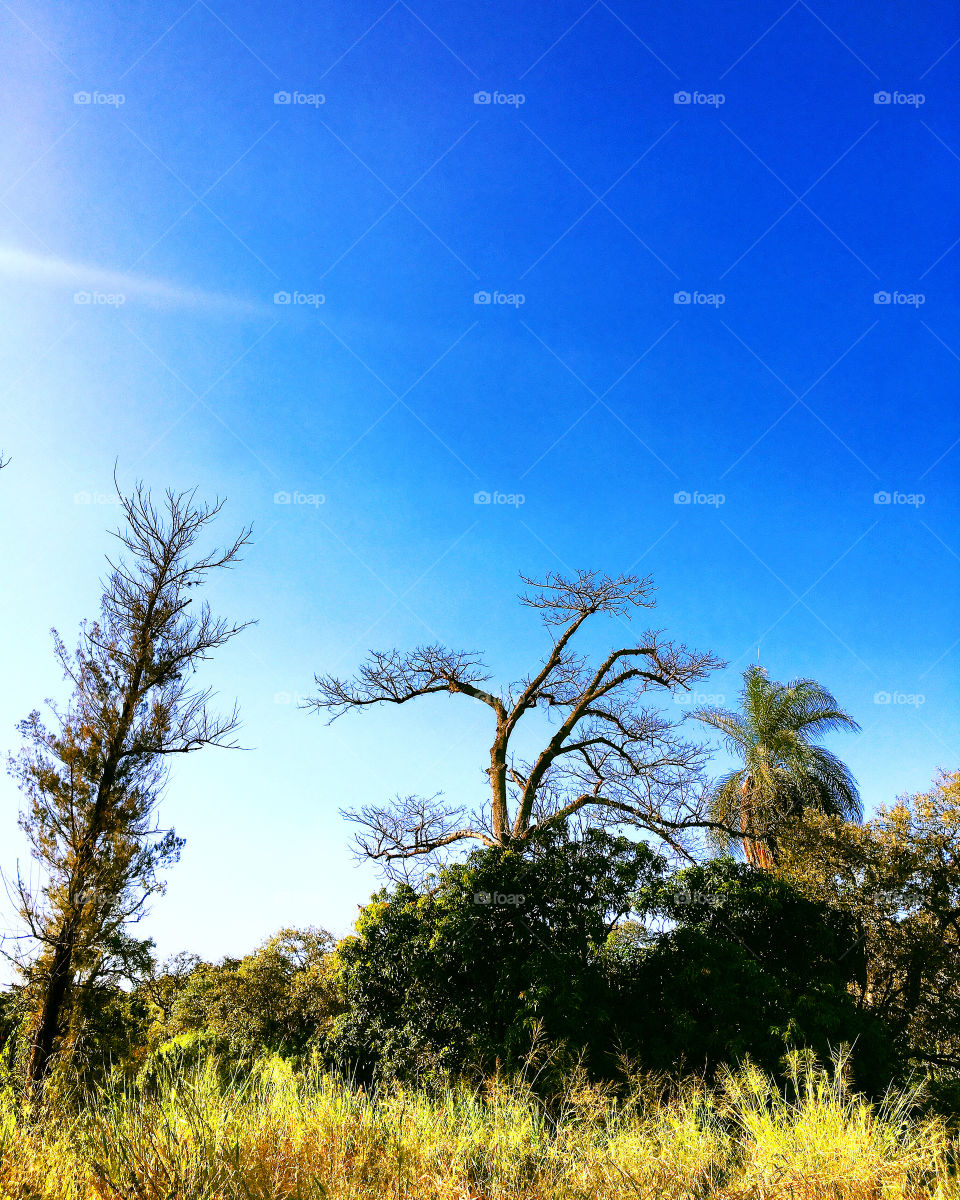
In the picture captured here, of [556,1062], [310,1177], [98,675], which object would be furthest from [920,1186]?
[98,675]

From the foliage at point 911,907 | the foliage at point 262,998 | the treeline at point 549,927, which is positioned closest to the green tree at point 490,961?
the treeline at point 549,927

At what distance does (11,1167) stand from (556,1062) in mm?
7198

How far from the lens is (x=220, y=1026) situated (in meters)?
23.7

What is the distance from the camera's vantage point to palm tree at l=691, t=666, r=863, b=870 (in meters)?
23.3

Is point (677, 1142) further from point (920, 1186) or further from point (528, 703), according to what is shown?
point (528, 703)

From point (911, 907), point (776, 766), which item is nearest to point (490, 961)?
point (911, 907)

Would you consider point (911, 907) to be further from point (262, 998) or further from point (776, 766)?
point (262, 998)

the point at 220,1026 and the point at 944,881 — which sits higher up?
the point at 944,881

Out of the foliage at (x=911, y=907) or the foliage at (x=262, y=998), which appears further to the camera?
the foliage at (x=262, y=998)

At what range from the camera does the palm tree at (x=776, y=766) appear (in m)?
23.3

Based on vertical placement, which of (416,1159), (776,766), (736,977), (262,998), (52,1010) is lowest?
(262,998)

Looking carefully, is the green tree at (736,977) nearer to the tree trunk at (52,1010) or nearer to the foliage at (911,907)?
the foliage at (911,907)

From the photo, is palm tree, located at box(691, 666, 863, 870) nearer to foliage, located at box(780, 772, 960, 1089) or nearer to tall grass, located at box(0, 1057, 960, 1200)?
foliage, located at box(780, 772, 960, 1089)

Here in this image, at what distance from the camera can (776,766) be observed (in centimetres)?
2428
